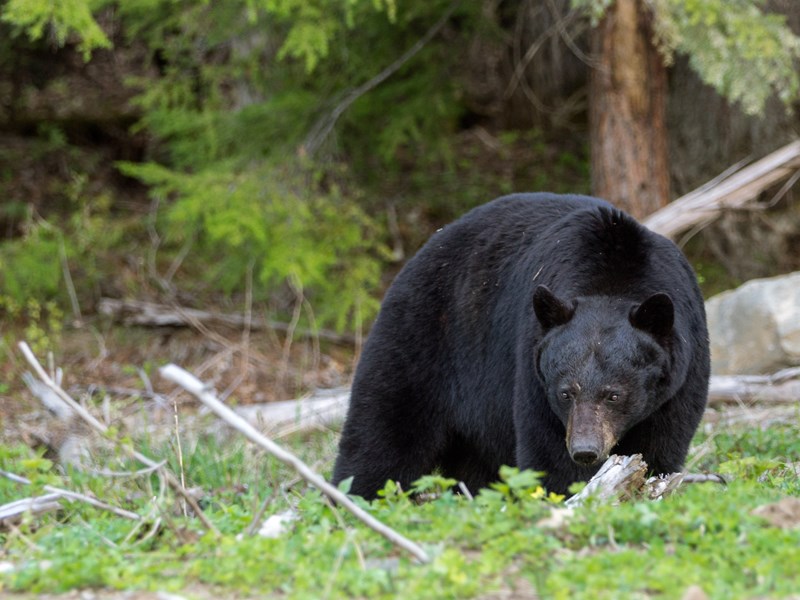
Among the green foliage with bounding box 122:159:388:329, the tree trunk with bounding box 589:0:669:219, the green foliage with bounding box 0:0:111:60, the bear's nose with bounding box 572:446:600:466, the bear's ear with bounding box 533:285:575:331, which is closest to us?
the bear's nose with bounding box 572:446:600:466

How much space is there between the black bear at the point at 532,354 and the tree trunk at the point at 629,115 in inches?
166

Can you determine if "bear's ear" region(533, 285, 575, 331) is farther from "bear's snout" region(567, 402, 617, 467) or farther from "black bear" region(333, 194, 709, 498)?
"bear's snout" region(567, 402, 617, 467)

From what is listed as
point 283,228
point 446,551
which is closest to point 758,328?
point 283,228

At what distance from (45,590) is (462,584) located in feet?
4.08

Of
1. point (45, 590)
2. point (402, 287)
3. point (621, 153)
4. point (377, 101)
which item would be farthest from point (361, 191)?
point (45, 590)

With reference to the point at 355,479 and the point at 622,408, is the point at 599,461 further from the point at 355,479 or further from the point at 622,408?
the point at 355,479

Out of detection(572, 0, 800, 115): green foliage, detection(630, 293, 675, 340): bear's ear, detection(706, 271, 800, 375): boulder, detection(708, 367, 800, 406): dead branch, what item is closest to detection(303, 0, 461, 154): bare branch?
detection(572, 0, 800, 115): green foliage

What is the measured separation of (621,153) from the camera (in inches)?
368

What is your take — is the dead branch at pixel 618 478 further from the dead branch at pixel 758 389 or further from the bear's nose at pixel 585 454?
the dead branch at pixel 758 389

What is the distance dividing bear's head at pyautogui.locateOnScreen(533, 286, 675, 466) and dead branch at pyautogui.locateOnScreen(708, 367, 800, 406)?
3478 millimetres

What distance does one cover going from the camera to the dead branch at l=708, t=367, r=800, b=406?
7.57m

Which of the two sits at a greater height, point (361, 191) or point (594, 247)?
point (594, 247)

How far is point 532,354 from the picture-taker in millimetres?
4570

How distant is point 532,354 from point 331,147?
6603 mm
